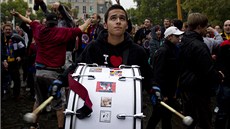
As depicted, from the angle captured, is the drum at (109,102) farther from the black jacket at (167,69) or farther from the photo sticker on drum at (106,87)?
the black jacket at (167,69)

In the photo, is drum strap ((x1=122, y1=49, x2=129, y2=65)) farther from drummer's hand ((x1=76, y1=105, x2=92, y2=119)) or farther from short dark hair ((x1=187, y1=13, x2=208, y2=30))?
short dark hair ((x1=187, y1=13, x2=208, y2=30))

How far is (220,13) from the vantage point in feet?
78.1

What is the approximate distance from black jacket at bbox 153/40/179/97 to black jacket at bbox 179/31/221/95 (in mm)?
455

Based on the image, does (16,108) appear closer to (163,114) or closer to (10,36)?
(10,36)

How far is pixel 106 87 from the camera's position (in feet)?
10.2

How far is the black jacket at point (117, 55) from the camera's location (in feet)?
12.2

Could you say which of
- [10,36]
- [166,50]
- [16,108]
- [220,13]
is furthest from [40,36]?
[220,13]

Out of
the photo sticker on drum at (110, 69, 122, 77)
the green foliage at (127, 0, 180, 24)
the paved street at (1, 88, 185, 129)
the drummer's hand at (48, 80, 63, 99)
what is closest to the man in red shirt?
the paved street at (1, 88, 185, 129)

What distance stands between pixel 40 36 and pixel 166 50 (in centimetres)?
190

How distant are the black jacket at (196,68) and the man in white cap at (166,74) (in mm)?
459

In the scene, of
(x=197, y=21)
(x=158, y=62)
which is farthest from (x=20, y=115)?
(x=197, y=21)

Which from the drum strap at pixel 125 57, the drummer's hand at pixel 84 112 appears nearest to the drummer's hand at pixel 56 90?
the drummer's hand at pixel 84 112

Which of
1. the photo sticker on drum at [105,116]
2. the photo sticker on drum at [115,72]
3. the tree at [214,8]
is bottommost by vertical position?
the photo sticker on drum at [105,116]

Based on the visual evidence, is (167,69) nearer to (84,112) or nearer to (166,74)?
(166,74)
